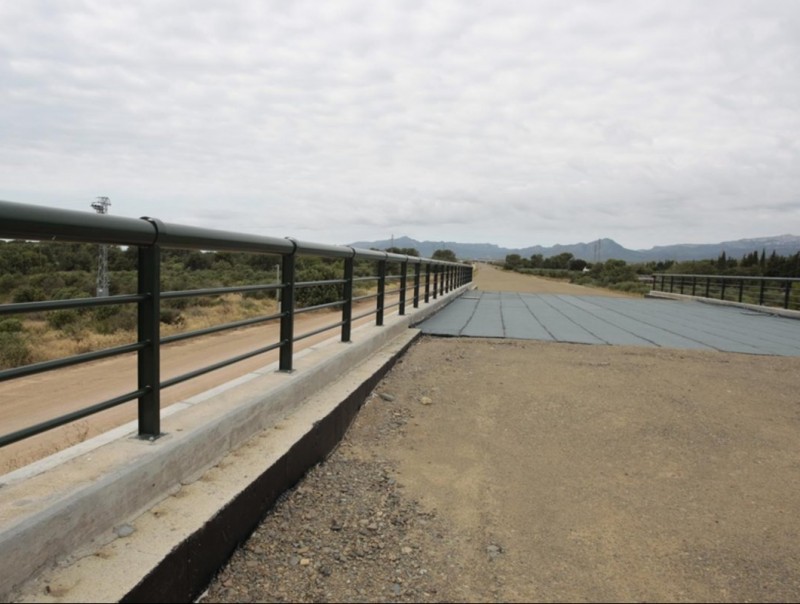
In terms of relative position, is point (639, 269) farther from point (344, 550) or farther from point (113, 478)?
point (113, 478)

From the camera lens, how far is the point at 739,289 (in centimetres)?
1642

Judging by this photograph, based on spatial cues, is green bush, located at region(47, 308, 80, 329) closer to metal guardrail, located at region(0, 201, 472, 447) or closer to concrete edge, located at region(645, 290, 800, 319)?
metal guardrail, located at region(0, 201, 472, 447)

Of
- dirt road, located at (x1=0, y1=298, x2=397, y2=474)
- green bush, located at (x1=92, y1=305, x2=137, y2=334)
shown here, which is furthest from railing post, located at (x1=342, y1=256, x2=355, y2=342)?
green bush, located at (x1=92, y1=305, x2=137, y2=334)

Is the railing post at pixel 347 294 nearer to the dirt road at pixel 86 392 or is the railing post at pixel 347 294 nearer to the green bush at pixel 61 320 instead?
the dirt road at pixel 86 392

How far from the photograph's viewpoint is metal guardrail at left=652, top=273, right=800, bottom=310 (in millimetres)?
14742

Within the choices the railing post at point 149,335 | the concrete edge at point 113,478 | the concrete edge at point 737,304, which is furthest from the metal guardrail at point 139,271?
the concrete edge at point 737,304

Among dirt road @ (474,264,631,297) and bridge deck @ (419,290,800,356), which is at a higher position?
bridge deck @ (419,290,800,356)

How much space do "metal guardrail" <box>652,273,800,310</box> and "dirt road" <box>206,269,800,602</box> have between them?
36.2 ft

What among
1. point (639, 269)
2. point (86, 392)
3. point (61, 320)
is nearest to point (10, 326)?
point (61, 320)

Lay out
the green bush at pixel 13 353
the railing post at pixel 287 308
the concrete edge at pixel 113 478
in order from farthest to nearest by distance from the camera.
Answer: the green bush at pixel 13 353, the railing post at pixel 287 308, the concrete edge at pixel 113 478

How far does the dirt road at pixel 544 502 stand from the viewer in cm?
238

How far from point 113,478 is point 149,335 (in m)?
0.63

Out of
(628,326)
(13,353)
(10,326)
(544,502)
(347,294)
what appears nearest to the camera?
(544,502)

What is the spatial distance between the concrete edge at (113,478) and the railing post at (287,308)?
33cm
